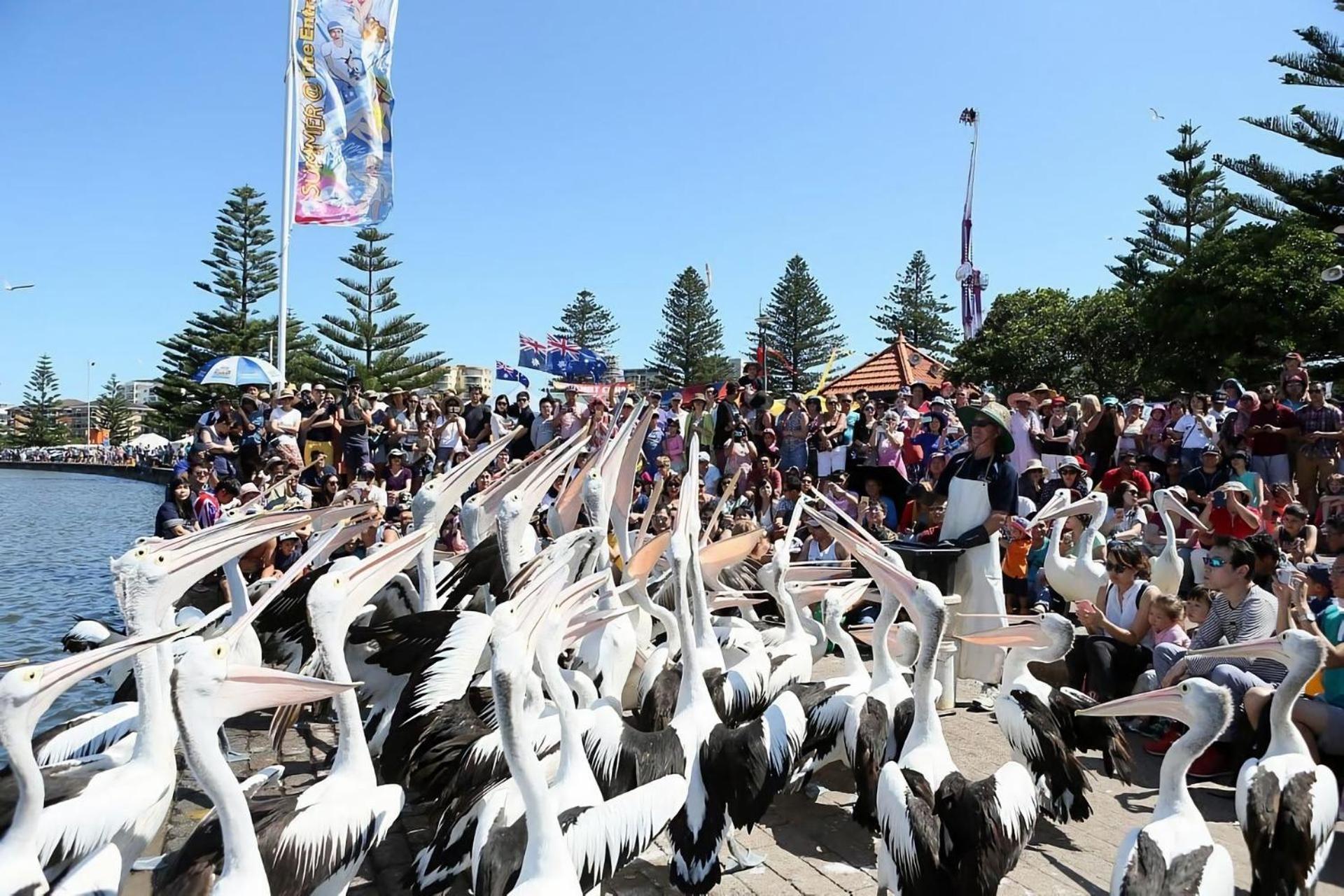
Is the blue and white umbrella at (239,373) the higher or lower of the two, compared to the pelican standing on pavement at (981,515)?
higher

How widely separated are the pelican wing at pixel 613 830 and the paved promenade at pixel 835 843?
706 mm

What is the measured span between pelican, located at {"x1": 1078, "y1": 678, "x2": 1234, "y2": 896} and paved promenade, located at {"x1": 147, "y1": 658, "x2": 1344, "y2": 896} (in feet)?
2.47

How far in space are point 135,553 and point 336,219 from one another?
1361 cm

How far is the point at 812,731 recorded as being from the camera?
430 cm

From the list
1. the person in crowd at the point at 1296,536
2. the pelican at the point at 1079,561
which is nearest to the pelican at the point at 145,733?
the pelican at the point at 1079,561

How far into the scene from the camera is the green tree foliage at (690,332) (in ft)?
142

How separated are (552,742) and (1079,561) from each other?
15.2ft

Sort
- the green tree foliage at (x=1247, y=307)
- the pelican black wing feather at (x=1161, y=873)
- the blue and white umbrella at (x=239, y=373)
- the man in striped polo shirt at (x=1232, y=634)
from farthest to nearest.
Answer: the green tree foliage at (x=1247, y=307), the blue and white umbrella at (x=239, y=373), the man in striped polo shirt at (x=1232, y=634), the pelican black wing feather at (x=1161, y=873)

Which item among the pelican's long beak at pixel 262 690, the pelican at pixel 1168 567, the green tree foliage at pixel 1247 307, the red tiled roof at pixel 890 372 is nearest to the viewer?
the pelican's long beak at pixel 262 690

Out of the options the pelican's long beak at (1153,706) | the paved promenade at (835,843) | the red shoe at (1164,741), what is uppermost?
the pelican's long beak at (1153,706)

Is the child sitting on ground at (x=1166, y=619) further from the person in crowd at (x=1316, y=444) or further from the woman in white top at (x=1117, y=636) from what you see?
the person in crowd at (x=1316, y=444)

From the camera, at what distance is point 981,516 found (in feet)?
18.0

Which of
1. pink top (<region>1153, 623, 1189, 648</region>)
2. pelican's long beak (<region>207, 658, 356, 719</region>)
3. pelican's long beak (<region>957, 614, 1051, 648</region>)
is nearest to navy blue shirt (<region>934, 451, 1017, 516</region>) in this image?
pelican's long beak (<region>957, 614, 1051, 648</region>)

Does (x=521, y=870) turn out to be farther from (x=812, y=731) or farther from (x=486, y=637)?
(x=812, y=731)
